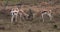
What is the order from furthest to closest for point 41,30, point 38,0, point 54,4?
point 38,0
point 54,4
point 41,30

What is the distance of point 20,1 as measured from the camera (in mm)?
23531

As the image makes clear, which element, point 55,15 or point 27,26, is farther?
point 55,15

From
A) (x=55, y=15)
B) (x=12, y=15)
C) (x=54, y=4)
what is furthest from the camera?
(x=54, y=4)

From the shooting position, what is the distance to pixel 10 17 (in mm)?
17469

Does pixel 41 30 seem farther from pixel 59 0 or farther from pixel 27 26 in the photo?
pixel 59 0

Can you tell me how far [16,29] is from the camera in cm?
1387

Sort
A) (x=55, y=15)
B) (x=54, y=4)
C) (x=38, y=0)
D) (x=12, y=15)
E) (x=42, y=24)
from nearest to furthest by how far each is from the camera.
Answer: (x=42, y=24), (x=12, y=15), (x=55, y=15), (x=54, y=4), (x=38, y=0)

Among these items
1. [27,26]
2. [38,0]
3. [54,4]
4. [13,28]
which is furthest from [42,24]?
[38,0]

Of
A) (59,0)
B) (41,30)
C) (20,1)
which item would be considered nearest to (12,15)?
(41,30)

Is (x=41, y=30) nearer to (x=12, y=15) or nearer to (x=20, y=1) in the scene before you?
(x=12, y=15)

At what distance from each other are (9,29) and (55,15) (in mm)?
5089

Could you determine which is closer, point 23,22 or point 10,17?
point 23,22

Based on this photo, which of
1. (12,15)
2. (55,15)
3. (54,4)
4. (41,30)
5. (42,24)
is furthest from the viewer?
(54,4)

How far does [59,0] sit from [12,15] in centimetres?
907
